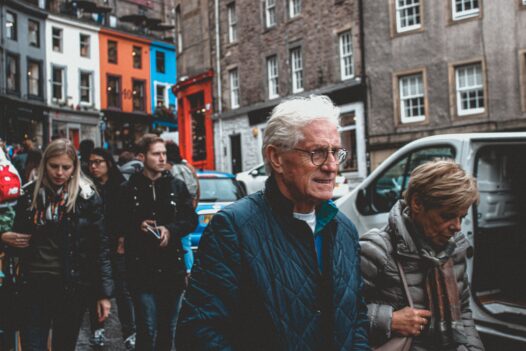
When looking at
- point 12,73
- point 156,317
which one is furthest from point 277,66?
point 156,317

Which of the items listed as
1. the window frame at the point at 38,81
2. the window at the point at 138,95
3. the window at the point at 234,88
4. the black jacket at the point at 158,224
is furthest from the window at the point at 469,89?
the window at the point at 138,95

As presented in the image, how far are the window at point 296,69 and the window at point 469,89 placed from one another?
26.7 feet

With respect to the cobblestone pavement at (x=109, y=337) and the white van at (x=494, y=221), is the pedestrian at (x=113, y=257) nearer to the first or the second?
the cobblestone pavement at (x=109, y=337)

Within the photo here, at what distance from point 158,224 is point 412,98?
1997 cm

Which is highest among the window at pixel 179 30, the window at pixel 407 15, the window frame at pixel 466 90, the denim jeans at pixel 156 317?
the window at pixel 179 30

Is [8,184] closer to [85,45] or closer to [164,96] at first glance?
[85,45]

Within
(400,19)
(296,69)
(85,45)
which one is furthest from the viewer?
(85,45)

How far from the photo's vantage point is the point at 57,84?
44188 millimetres

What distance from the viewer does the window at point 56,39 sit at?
4434 centimetres

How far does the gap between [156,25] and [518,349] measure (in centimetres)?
5339

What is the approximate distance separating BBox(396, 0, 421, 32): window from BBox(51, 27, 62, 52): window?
28931 mm

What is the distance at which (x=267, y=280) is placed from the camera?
2.24m

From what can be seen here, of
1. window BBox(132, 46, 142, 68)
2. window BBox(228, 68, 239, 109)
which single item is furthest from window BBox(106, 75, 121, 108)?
window BBox(228, 68, 239, 109)

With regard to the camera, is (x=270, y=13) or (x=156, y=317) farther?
(x=270, y=13)
